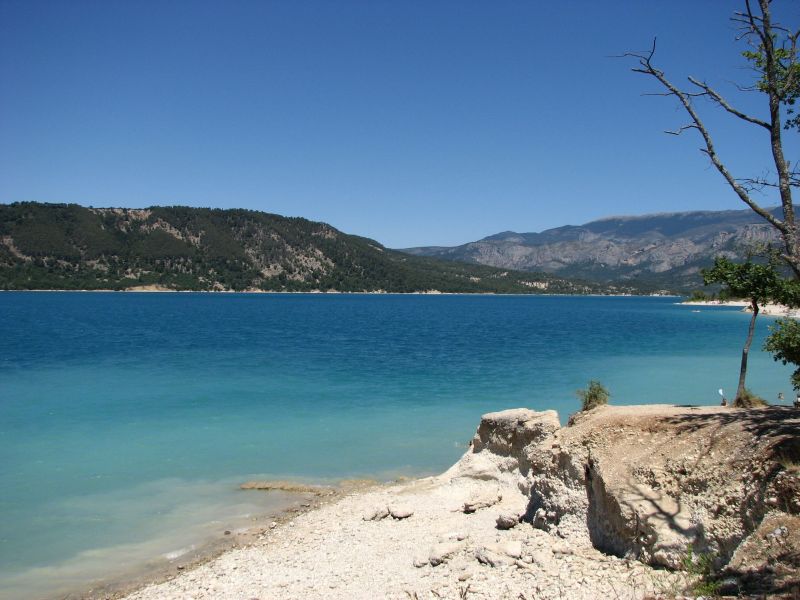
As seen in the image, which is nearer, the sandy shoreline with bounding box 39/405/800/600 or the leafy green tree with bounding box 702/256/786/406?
the sandy shoreline with bounding box 39/405/800/600

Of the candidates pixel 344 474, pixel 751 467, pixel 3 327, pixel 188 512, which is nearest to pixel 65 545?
pixel 188 512

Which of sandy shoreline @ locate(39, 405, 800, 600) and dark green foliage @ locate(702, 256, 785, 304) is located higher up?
dark green foliage @ locate(702, 256, 785, 304)

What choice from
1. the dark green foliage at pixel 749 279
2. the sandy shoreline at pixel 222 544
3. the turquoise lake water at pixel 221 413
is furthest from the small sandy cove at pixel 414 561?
the dark green foliage at pixel 749 279

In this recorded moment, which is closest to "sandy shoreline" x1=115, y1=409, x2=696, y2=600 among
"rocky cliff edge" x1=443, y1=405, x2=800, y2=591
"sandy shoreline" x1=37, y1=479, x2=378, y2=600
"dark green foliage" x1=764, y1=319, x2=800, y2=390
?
"sandy shoreline" x1=37, y1=479, x2=378, y2=600

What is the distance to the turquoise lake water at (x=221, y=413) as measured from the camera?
43.9ft

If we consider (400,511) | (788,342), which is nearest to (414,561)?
(400,511)

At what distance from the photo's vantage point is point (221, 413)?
24906 millimetres

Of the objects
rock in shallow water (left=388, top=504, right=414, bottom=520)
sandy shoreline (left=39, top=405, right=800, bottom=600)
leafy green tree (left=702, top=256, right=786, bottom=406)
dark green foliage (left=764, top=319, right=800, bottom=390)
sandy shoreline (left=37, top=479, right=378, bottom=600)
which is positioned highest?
leafy green tree (left=702, top=256, right=786, bottom=406)

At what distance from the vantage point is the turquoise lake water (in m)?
13.4

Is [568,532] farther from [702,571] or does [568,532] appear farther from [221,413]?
[221,413]

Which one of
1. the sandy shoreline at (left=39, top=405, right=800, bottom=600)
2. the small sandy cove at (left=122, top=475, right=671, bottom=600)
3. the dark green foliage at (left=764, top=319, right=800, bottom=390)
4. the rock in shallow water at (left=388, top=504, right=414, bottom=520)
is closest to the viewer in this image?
the sandy shoreline at (left=39, top=405, right=800, bottom=600)

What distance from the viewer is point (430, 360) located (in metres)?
42.3

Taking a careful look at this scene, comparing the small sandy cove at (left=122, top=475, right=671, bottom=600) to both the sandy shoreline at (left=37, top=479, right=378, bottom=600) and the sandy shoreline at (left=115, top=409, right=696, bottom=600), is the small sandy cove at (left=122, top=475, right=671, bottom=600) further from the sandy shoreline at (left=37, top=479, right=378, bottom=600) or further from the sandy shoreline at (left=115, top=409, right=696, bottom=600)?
the sandy shoreline at (left=37, top=479, right=378, bottom=600)

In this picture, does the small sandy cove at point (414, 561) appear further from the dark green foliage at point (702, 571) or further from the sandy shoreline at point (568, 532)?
the dark green foliage at point (702, 571)
